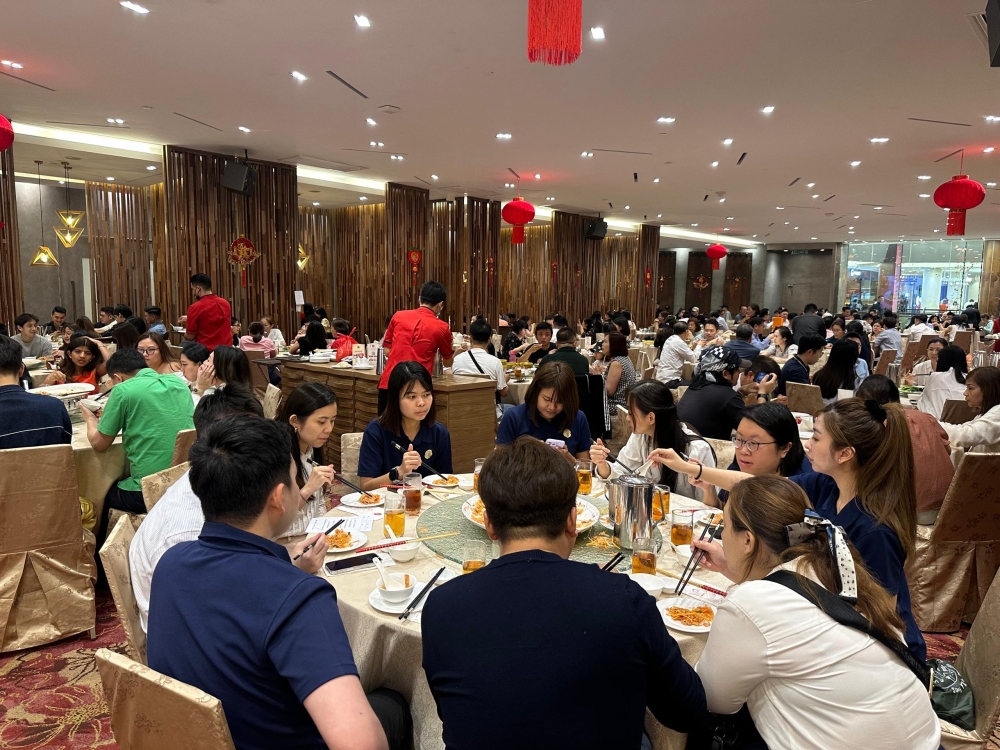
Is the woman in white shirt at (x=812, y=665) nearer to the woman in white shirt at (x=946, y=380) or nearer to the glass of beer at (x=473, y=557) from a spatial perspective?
the glass of beer at (x=473, y=557)

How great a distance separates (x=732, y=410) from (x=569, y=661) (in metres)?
3.28

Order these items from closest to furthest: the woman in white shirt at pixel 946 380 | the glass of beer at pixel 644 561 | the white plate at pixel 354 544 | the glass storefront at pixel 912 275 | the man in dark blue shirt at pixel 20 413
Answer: the glass of beer at pixel 644 561, the white plate at pixel 354 544, the man in dark blue shirt at pixel 20 413, the woman in white shirt at pixel 946 380, the glass storefront at pixel 912 275

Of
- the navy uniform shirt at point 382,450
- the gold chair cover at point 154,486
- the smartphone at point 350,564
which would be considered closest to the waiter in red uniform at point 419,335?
the navy uniform shirt at point 382,450

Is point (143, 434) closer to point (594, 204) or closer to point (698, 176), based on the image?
point (698, 176)

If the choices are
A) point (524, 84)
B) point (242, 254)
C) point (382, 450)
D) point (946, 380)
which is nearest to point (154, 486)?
point (382, 450)

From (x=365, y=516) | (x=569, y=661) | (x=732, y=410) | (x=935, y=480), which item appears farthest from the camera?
(x=732, y=410)

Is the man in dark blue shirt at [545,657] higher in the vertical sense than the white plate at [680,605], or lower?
higher

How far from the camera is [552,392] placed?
3664mm

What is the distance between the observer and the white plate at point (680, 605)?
70.4 inches

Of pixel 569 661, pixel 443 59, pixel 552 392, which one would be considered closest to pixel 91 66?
pixel 443 59

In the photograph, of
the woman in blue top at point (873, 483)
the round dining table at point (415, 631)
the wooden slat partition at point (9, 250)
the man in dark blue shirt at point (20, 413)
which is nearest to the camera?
the round dining table at point (415, 631)

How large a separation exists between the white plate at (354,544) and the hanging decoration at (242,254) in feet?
27.1

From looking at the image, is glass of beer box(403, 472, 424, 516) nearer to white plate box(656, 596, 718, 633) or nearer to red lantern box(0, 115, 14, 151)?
white plate box(656, 596, 718, 633)

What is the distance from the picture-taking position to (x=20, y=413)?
3.36 m
